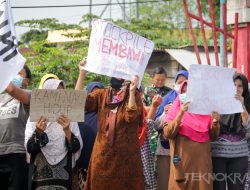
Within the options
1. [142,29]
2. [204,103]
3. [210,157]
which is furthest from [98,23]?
[142,29]

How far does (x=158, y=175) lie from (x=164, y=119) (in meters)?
0.78

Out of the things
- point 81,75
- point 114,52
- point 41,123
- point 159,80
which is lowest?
point 41,123

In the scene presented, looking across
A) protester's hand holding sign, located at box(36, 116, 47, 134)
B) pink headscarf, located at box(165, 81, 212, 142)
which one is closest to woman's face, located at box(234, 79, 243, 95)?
pink headscarf, located at box(165, 81, 212, 142)

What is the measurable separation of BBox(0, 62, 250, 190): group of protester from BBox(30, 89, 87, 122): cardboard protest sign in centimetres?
6

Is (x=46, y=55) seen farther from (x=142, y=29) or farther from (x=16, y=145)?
(x=142, y=29)

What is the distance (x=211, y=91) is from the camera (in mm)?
4605

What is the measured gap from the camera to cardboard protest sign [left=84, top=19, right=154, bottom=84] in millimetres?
4309

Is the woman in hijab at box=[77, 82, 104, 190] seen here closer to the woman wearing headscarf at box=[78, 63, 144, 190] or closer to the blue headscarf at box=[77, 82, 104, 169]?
the blue headscarf at box=[77, 82, 104, 169]

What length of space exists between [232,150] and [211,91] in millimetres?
686

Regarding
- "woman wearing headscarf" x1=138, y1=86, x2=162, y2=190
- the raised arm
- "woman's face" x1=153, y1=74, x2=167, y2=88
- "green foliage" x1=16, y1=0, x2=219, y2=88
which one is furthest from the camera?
"green foliage" x1=16, y1=0, x2=219, y2=88

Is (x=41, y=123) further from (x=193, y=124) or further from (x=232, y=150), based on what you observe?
(x=232, y=150)

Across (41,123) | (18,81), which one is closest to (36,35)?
(18,81)

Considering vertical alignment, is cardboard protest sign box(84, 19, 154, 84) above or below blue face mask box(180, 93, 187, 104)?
above

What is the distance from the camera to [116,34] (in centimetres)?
442
